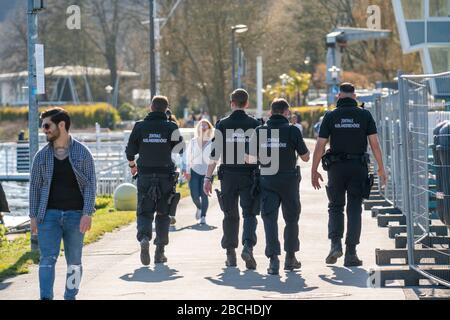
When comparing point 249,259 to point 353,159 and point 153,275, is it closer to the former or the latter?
point 153,275

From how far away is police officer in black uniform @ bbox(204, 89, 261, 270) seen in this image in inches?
503

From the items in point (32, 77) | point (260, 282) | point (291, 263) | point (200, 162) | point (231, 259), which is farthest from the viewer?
point (200, 162)

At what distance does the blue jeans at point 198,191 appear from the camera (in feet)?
61.1

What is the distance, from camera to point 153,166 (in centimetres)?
1324

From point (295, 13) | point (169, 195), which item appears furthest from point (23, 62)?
point (169, 195)

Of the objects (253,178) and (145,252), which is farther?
(145,252)

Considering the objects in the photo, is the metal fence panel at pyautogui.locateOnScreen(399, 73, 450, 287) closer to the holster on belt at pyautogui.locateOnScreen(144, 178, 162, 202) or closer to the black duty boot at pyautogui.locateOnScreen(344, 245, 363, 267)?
the black duty boot at pyautogui.locateOnScreen(344, 245, 363, 267)

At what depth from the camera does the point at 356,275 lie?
11883 millimetres

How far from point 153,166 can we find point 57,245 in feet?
12.1

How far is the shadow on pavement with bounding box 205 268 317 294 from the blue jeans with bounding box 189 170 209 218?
6.08m

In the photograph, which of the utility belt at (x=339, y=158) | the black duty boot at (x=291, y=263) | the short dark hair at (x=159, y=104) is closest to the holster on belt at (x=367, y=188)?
the utility belt at (x=339, y=158)

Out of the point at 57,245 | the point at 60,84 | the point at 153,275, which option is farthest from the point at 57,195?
the point at 60,84

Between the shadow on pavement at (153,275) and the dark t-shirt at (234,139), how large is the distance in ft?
4.26
